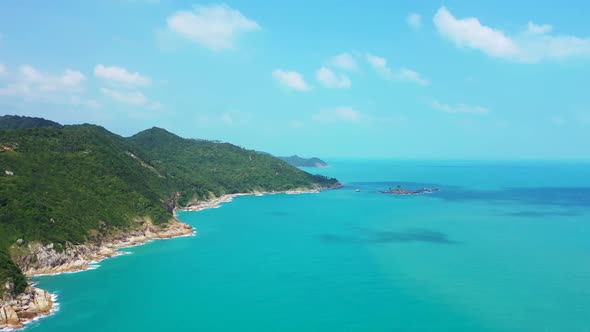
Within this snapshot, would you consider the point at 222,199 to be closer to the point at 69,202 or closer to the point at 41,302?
the point at 69,202

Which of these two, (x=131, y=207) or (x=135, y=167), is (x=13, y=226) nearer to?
(x=131, y=207)

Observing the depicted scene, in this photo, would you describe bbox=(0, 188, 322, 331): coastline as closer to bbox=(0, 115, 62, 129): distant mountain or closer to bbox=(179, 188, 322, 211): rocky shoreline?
bbox=(179, 188, 322, 211): rocky shoreline

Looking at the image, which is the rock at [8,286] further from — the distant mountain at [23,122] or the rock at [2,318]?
the distant mountain at [23,122]

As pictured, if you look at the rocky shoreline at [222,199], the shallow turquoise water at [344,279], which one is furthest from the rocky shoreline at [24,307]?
the rocky shoreline at [222,199]

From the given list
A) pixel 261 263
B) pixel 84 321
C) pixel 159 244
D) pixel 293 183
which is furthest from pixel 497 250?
pixel 293 183

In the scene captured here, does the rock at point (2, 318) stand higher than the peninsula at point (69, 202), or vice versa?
the peninsula at point (69, 202)

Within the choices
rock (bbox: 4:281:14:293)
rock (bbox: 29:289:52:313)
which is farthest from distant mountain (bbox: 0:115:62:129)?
rock (bbox: 4:281:14:293)
